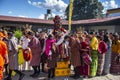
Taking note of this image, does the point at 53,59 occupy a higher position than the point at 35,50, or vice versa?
the point at 35,50

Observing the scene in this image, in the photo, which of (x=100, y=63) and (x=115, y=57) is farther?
(x=115, y=57)

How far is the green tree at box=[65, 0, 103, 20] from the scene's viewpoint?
46.3 meters

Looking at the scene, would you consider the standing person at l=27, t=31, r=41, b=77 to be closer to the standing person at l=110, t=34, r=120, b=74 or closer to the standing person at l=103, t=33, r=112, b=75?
the standing person at l=103, t=33, r=112, b=75

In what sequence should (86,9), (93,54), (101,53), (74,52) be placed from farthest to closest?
1. (86,9)
2. (101,53)
3. (93,54)
4. (74,52)

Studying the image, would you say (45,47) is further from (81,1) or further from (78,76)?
(81,1)

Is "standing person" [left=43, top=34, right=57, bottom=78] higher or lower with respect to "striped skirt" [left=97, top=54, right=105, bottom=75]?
higher

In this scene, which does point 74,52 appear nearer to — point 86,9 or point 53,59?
point 53,59

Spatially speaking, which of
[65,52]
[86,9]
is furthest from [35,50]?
[86,9]

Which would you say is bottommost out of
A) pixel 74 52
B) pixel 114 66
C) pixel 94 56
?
pixel 114 66

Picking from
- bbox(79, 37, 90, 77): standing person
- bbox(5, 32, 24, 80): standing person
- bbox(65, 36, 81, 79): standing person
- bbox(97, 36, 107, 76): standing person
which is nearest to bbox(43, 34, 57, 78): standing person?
bbox(65, 36, 81, 79): standing person

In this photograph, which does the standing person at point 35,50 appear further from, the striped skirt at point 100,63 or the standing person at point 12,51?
the striped skirt at point 100,63

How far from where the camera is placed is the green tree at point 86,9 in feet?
152

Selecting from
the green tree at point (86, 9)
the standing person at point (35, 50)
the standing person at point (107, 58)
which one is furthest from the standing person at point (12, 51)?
the green tree at point (86, 9)

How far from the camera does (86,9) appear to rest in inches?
1849
